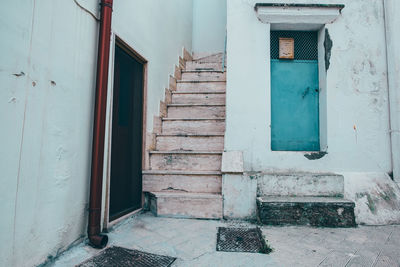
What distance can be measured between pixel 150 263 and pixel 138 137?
1918 mm

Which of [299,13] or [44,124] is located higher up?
[299,13]

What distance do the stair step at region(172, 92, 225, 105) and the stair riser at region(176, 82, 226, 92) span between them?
246mm

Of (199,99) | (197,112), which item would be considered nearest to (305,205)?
(197,112)

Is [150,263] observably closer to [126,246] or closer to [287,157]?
[126,246]

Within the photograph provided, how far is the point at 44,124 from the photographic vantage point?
6.32 feet

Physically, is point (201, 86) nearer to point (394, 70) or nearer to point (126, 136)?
point (126, 136)

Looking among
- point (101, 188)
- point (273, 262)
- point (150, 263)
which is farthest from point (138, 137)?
point (273, 262)

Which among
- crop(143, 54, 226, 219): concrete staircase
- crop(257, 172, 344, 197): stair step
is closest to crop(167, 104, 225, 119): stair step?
crop(143, 54, 226, 219): concrete staircase

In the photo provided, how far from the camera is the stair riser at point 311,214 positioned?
288cm

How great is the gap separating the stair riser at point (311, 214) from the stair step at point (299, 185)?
30 centimetres

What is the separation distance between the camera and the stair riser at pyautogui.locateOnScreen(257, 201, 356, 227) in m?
2.88

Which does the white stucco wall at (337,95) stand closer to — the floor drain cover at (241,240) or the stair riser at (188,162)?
the stair riser at (188,162)

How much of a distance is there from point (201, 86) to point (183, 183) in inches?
95.8

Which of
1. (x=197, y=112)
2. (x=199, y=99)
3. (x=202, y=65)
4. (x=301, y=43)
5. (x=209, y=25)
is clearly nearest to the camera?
(x=301, y=43)
